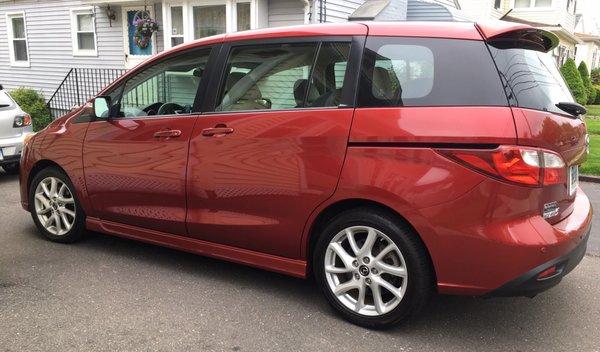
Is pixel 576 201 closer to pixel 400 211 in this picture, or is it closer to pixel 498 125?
pixel 498 125

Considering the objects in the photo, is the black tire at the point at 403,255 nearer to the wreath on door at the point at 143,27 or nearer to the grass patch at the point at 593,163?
the grass patch at the point at 593,163

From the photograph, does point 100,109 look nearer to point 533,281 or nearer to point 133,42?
point 533,281

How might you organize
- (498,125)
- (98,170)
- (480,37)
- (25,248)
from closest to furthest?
(498,125) → (480,37) → (98,170) → (25,248)

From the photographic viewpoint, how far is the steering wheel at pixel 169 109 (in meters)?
4.01

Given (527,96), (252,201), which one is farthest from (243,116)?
(527,96)

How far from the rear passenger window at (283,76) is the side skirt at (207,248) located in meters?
0.99

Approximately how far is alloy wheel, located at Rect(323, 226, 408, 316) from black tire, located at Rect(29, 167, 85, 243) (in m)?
2.41

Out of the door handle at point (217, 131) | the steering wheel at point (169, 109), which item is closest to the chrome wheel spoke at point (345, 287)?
the door handle at point (217, 131)

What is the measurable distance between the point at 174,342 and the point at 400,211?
58.6 inches

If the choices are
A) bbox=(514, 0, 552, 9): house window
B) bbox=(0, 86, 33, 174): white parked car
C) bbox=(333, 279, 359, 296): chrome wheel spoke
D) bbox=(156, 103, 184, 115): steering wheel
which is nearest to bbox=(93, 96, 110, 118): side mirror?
bbox=(156, 103, 184, 115): steering wheel

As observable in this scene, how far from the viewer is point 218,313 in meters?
3.40

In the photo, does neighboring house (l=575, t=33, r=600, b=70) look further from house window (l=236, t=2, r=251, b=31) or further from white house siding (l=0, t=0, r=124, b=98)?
white house siding (l=0, t=0, r=124, b=98)

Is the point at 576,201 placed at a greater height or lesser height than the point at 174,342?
greater

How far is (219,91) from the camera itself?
3.73 meters
